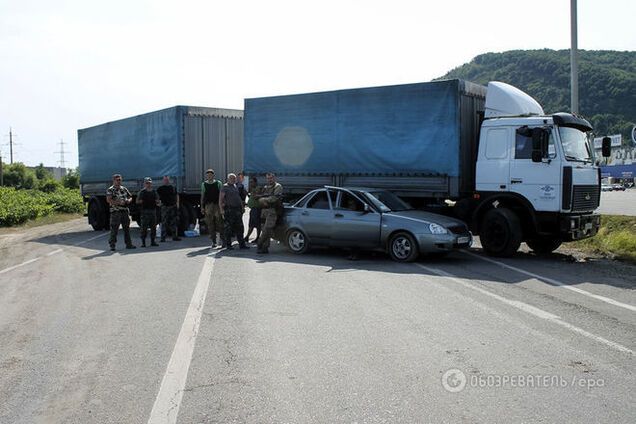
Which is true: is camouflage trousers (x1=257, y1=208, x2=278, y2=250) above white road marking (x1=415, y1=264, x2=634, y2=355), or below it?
above

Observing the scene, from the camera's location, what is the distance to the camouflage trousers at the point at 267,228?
13.0 metres

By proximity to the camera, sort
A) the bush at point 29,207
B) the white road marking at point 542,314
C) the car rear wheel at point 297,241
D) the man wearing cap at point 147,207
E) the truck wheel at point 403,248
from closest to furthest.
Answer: the white road marking at point 542,314 < the truck wheel at point 403,248 < the car rear wheel at point 297,241 < the man wearing cap at point 147,207 < the bush at point 29,207

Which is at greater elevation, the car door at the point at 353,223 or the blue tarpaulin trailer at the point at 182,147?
the blue tarpaulin trailer at the point at 182,147

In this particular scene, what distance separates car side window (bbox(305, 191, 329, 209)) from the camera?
41.3ft

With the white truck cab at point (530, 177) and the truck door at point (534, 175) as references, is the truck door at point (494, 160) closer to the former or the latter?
the white truck cab at point (530, 177)

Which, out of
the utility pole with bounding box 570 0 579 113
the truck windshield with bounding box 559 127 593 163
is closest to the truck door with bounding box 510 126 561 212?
the truck windshield with bounding box 559 127 593 163

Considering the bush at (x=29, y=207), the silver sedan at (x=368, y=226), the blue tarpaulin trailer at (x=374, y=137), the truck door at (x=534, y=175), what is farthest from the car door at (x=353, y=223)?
the bush at (x=29, y=207)

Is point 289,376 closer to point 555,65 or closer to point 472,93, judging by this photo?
point 472,93

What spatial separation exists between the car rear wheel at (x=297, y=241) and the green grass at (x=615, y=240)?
617 centimetres

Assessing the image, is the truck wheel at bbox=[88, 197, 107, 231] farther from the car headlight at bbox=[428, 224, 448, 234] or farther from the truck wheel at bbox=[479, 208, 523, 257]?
the truck wheel at bbox=[479, 208, 523, 257]

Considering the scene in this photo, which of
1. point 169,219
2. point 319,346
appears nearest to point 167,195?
point 169,219

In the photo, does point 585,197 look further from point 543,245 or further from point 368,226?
point 368,226

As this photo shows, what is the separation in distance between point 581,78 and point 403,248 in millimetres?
77005

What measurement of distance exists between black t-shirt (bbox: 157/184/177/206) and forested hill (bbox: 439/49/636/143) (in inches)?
2536
